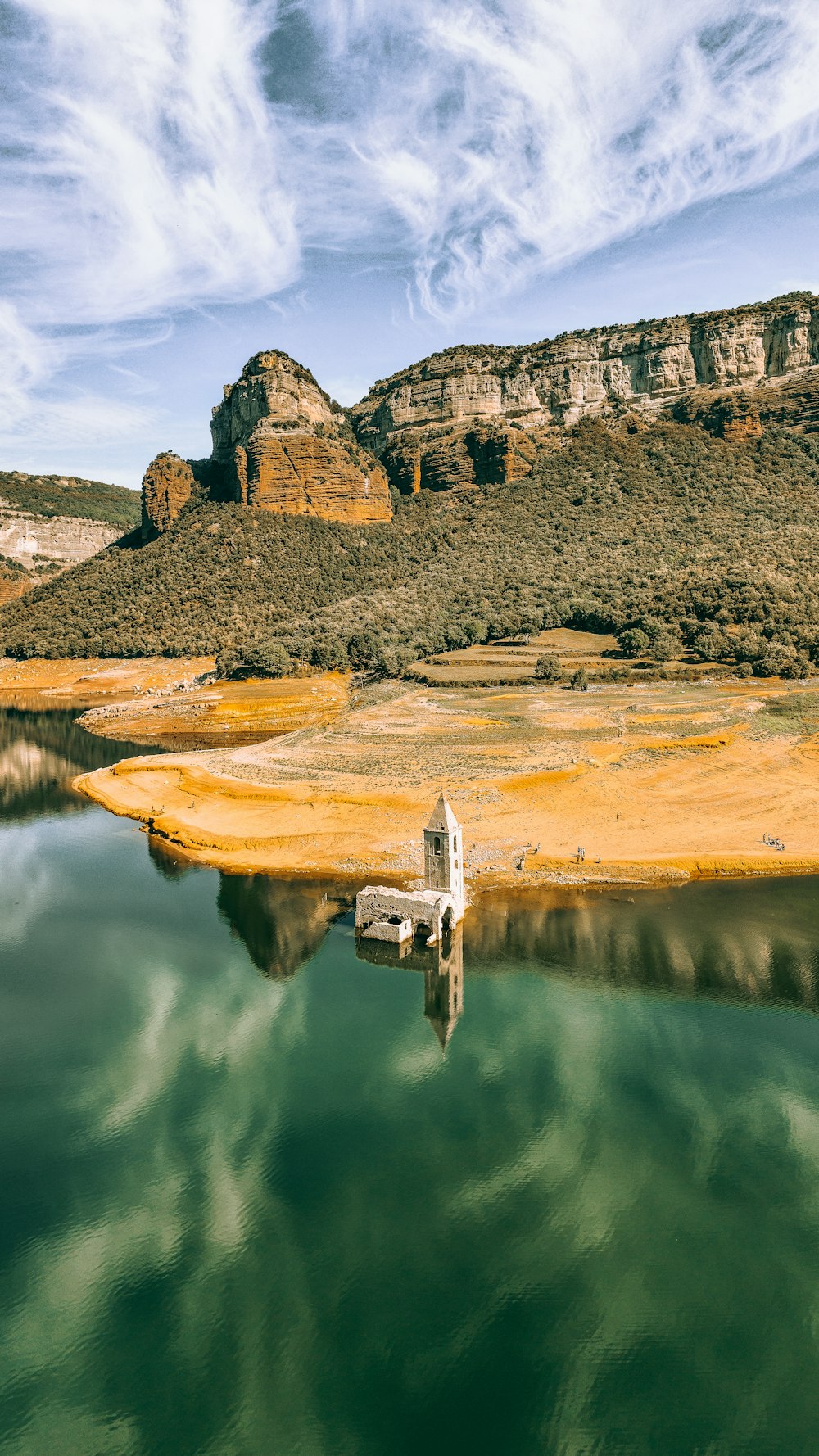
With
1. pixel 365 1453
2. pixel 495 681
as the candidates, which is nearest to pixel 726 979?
pixel 365 1453

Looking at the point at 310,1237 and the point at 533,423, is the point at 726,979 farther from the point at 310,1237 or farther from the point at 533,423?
the point at 533,423

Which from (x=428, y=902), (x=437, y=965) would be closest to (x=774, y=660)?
(x=428, y=902)

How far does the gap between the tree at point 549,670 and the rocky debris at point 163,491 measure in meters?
81.9

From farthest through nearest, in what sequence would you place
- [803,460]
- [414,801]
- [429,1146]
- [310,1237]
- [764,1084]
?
[803,460] → [414,801] → [764,1084] → [429,1146] → [310,1237]

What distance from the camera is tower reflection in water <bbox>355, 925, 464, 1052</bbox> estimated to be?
24.1 m

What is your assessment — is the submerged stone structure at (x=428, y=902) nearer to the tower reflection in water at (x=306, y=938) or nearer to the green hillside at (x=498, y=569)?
the tower reflection in water at (x=306, y=938)

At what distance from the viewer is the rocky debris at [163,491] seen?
134375 mm

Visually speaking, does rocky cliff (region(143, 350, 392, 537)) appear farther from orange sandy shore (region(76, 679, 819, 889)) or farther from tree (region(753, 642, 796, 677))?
orange sandy shore (region(76, 679, 819, 889))

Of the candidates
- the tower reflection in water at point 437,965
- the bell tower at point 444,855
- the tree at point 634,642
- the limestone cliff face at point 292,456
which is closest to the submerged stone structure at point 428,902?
the bell tower at point 444,855

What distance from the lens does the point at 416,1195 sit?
1683cm

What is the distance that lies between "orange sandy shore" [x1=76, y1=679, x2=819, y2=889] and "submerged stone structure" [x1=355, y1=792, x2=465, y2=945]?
13.3 feet

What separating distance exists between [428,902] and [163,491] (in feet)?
407

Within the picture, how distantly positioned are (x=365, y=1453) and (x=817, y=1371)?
7648mm

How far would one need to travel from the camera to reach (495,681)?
80.2 m
